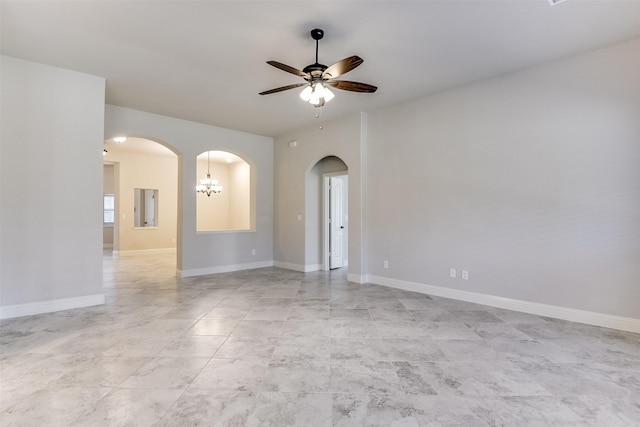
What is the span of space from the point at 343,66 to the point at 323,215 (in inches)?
171

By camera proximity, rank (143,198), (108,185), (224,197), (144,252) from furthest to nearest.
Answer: (224,197), (108,185), (143,198), (144,252)

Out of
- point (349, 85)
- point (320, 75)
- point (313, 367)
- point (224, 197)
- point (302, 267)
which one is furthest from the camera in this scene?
point (224, 197)

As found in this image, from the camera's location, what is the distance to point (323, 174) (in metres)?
7.00

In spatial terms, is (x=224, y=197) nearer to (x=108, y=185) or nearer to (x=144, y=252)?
(x=144, y=252)

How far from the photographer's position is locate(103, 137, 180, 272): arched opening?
941cm

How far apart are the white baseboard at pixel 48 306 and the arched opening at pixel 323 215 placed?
384 cm

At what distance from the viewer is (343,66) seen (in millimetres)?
2922

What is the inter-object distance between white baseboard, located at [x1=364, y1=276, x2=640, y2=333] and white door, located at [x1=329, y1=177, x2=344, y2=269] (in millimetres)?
2063

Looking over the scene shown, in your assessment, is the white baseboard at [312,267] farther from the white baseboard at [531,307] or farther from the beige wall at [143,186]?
the beige wall at [143,186]

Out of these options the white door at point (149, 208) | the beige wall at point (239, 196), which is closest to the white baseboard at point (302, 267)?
the beige wall at point (239, 196)

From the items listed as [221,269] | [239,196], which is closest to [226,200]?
[239,196]

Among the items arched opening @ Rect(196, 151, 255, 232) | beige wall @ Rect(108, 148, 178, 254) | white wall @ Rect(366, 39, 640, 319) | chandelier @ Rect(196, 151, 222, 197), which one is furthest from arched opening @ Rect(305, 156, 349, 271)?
beige wall @ Rect(108, 148, 178, 254)

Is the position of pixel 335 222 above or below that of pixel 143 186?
below

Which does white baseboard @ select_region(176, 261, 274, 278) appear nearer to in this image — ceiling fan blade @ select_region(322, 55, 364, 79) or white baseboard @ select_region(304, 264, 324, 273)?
white baseboard @ select_region(304, 264, 324, 273)
